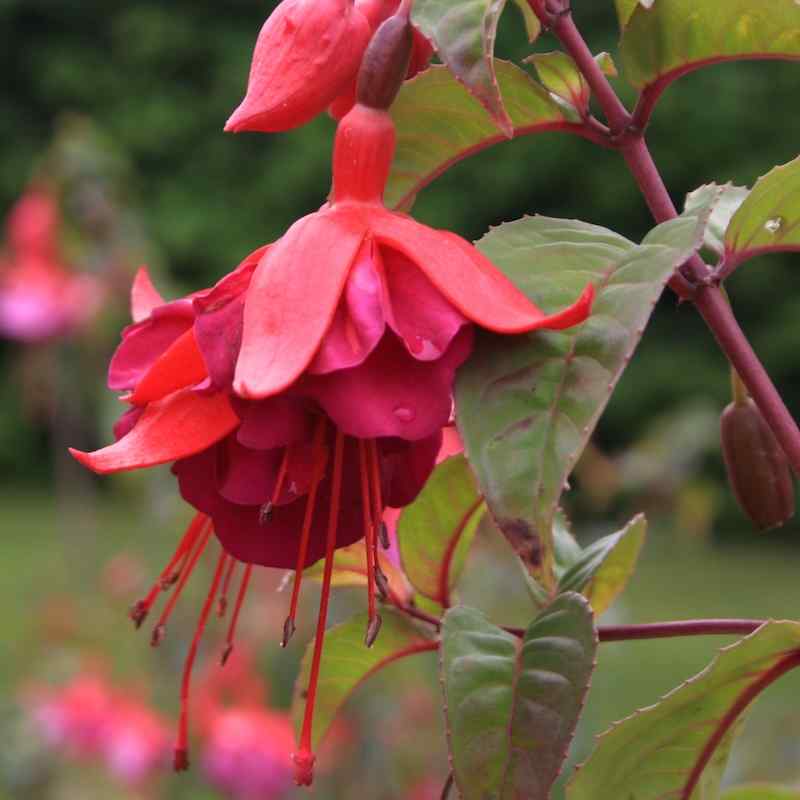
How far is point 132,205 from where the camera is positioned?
8.71 feet

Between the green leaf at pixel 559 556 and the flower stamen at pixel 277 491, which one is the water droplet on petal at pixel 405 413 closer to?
the flower stamen at pixel 277 491

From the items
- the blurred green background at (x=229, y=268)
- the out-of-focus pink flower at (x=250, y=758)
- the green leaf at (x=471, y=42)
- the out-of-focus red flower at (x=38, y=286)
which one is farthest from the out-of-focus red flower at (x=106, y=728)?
the green leaf at (x=471, y=42)

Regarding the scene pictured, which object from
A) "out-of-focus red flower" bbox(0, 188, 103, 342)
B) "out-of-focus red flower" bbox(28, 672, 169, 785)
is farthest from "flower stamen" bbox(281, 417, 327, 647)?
"out-of-focus red flower" bbox(0, 188, 103, 342)

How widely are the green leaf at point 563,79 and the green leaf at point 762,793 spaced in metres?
0.27

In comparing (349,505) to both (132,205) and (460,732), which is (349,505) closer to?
(460,732)

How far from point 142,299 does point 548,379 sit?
0.53ft

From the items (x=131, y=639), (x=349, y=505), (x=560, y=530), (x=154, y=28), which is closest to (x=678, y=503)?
(x=131, y=639)

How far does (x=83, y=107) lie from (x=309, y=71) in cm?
790

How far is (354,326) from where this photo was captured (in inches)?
13.5

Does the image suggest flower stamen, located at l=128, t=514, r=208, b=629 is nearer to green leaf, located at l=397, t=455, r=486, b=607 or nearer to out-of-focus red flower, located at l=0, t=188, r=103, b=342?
green leaf, located at l=397, t=455, r=486, b=607

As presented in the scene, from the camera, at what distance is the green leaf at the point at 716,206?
39cm

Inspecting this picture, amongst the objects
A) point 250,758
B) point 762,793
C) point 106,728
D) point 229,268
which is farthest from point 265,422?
point 229,268

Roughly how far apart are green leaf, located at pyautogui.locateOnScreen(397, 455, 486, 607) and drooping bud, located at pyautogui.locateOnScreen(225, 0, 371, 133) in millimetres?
164

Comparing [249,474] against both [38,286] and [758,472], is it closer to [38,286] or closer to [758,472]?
[758,472]
